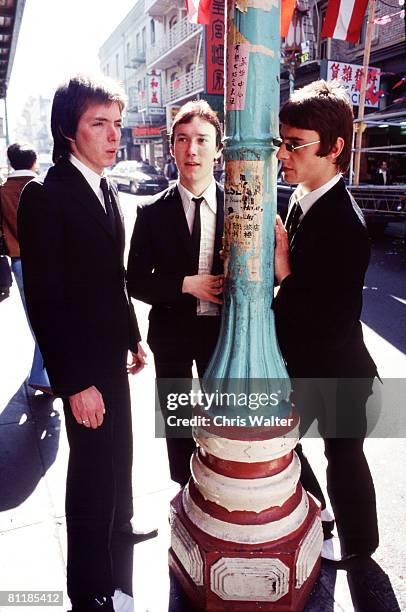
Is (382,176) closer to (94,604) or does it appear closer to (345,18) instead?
(345,18)

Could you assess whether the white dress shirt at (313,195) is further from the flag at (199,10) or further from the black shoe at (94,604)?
the flag at (199,10)

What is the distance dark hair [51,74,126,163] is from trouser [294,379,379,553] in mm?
1383

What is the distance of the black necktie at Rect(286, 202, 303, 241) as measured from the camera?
1987 millimetres

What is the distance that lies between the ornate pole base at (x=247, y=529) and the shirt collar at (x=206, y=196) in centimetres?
103

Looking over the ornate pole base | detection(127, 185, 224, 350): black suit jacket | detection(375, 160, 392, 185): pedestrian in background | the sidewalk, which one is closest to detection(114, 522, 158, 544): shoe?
the sidewalk

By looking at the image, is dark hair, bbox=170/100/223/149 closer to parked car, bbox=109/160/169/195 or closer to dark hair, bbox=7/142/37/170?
dark hair, bbox=7/142/37/170

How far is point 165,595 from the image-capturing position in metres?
2.06

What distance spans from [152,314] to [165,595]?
4.07 ft

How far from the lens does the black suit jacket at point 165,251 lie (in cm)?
217

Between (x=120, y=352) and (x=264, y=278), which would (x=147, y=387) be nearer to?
(x=120, y=352)

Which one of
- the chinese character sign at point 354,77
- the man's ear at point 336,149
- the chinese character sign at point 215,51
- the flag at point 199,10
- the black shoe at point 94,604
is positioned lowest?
the black shoe at point 94,604

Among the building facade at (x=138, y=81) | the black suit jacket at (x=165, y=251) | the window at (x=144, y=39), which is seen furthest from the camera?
the window at (x=144, y=39)

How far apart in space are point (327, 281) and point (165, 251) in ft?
2.61

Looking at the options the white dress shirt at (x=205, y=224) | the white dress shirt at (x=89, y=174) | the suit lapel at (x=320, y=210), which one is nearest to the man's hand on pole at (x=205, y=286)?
the white dress shirt at (x=205, y=224)
